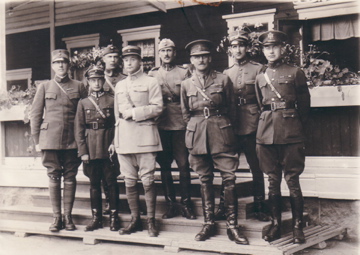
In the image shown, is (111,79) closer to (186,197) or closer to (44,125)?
(44,125)

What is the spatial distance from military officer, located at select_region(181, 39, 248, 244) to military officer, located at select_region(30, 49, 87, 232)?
150 centimetres

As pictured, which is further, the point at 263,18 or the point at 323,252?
the point at 263,18

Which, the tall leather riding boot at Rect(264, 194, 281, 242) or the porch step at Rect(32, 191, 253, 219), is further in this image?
the porch step at Rect(32, 191, 253, 219)

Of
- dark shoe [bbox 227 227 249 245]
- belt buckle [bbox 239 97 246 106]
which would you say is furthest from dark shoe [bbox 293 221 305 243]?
belt buckle [bbox 239 97 246 106]

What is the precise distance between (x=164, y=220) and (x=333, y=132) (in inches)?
93.4

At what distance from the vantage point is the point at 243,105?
4.70 metres

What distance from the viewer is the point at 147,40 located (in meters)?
9.34

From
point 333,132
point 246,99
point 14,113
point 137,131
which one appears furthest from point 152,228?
point 14,113

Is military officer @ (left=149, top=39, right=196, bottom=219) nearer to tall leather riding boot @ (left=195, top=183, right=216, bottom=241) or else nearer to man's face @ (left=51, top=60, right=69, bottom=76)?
tall leather riding boot @ (left=195, top=183, right=216, bottom=241)

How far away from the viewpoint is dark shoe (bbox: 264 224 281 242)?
13.9 feet

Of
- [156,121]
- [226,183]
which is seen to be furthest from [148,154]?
[226,183]

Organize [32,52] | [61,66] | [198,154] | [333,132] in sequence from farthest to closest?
[32,52], [333,132], [61,66], [198,154]

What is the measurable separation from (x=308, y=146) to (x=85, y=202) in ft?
9.82

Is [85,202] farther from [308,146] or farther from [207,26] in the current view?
[207,26]
